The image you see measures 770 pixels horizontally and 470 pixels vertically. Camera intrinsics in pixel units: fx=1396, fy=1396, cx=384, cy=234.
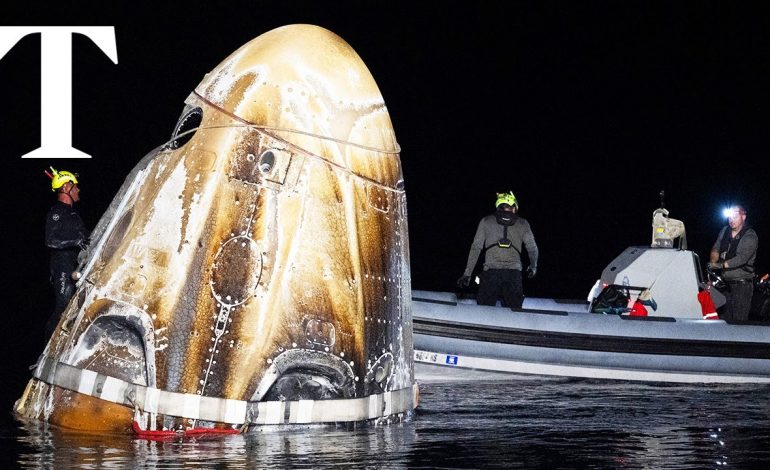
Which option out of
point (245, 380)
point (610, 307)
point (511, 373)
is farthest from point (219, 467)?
point (610, 307)

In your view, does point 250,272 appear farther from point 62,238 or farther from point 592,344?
point 592,344

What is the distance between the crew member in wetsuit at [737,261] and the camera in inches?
479

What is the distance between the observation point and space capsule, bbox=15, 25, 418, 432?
6.45 metres

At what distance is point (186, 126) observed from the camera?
689cm

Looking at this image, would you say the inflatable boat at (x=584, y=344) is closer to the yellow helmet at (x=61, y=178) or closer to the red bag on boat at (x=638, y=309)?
the red bag on boat at (x=638, y=309)

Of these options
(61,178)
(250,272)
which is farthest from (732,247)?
(250,272)

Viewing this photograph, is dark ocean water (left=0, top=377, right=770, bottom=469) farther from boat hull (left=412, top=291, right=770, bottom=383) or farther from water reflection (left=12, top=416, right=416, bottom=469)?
boat hull (left=412, top=291, right=770, bottom=383)

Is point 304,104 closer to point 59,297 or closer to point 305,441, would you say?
point 305,441

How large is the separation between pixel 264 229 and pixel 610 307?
680cm

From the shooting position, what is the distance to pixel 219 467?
19.7 feet

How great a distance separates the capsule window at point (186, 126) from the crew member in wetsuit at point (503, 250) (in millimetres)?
5046

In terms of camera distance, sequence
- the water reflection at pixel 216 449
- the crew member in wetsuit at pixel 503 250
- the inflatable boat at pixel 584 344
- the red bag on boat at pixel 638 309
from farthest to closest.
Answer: the red bag on boat at pixel 638 309, the crew member in wetsuit at pixel 503 250, the inflatable boat at pixel 584 344, the water reflection at pixel 216 449

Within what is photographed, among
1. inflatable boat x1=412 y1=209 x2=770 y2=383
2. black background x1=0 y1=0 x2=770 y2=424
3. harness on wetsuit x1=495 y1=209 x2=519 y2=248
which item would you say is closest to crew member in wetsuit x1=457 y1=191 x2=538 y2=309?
harness on wetsuit x1=495 y1=209 x2=519 y2=248

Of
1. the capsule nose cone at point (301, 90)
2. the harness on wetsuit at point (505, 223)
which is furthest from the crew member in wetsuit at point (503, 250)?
the capsule nose cone at point (301, 90)
